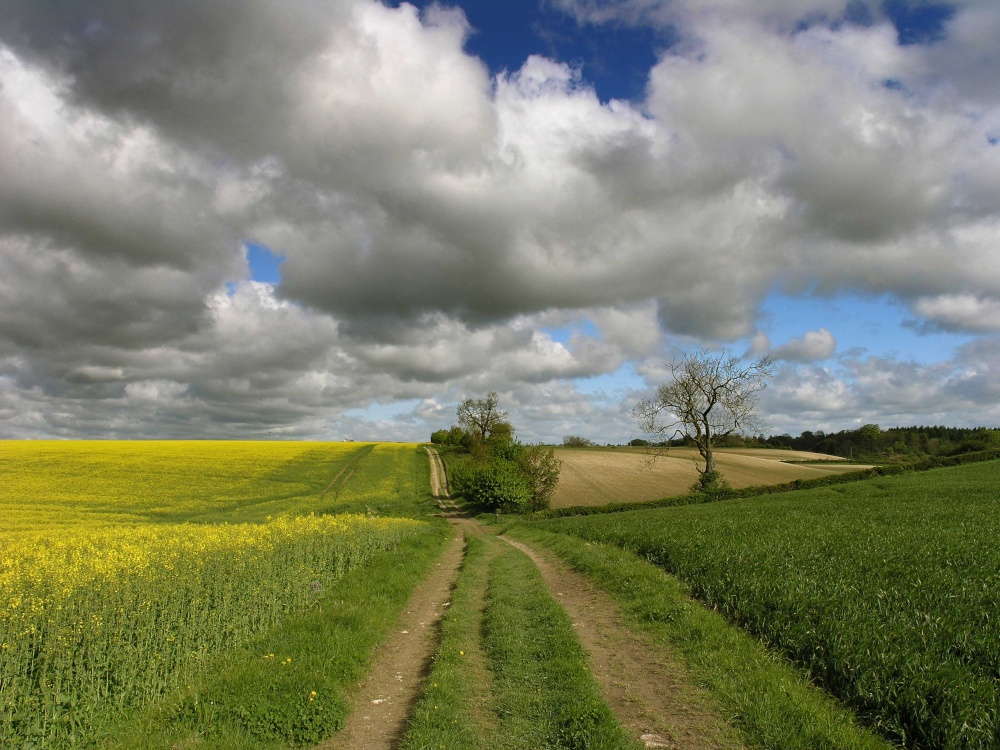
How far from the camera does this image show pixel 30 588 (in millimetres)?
8172

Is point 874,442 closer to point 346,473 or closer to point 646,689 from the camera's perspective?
point 346,473

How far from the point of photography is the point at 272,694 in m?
6.79

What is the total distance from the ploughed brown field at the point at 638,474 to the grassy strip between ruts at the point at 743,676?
141 ft

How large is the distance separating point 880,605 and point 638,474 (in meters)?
59.6

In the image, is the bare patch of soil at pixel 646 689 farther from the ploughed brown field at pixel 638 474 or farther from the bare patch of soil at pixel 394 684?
the ploughed brown field at pixel 638 474

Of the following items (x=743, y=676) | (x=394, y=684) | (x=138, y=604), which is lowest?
(x=394, y=684)

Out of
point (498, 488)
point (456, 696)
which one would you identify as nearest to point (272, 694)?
point (456, 696)

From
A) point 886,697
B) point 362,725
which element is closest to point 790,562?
point 886,697

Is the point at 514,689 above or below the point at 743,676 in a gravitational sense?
below

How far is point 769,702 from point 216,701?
6435 mm

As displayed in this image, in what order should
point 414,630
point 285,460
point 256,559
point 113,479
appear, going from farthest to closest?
point 285,460 < point 113,479 < point 256,559 < point 414,630

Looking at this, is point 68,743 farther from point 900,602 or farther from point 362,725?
point 900,602

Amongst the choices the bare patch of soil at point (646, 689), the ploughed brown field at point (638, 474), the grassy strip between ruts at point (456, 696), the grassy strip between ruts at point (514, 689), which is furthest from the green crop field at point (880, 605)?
the ploughed brown field at point (638, 474)

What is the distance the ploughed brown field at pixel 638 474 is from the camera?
56.7 metres
